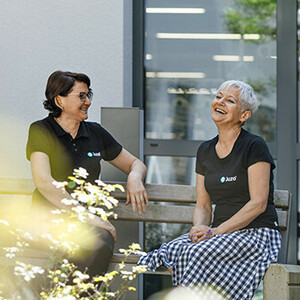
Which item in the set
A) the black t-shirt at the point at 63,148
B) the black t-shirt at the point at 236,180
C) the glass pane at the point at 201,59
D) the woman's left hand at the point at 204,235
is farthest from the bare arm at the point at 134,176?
the glass pane at the point at 201,59

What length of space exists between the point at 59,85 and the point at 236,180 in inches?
46.5

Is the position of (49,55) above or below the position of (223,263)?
above

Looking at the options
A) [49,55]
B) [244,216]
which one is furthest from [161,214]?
[49,55]

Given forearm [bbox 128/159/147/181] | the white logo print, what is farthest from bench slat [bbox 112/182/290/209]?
the white logo print

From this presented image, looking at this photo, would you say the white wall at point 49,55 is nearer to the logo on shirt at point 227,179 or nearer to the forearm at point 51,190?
the forearm at point 51,190

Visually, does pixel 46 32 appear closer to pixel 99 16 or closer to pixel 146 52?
pixel 99 16

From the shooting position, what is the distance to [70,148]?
4172mm

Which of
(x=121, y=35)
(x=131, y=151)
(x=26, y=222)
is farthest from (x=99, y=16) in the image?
(x=26, y=222)

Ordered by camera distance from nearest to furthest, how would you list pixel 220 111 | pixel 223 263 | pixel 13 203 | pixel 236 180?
pixel 223 263
pixel 236 180
pixel 220 111
pixel 13 203

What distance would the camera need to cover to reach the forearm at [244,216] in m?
3.86

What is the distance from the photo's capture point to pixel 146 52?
5.80m

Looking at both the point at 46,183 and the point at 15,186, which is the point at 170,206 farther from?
the point at 15,186

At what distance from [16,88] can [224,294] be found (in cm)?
280

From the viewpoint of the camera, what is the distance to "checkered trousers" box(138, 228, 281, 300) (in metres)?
3.64
